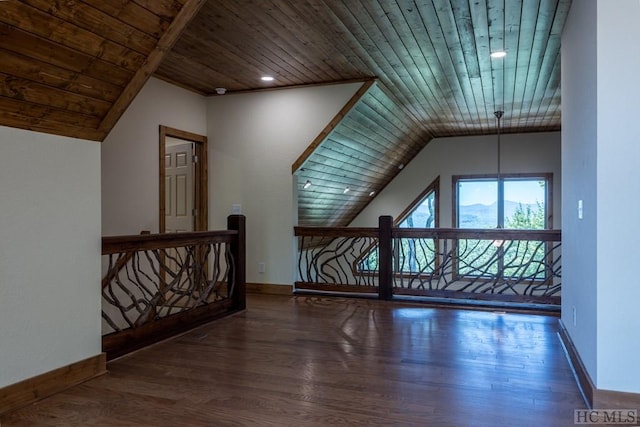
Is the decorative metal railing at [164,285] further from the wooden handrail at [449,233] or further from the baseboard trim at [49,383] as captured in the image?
the wooden handrail at [449,233]

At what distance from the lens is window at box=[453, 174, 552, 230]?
328 inches

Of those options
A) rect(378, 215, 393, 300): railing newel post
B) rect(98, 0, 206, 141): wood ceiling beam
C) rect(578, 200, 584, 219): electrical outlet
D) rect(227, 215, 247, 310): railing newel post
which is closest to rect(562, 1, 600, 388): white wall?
rect(578, 200, 584, 219): electrical outlet

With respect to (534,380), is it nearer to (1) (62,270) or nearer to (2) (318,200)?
(1) (62,270)

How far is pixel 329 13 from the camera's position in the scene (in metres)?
3.54

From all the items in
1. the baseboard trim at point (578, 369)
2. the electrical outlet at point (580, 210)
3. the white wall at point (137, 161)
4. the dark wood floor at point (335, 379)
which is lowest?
the dark wood floor at point (335, 379)

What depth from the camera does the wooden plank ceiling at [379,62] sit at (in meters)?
3.52

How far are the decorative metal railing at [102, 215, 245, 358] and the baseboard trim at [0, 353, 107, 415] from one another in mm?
275

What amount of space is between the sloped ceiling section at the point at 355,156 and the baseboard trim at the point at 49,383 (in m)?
3.32

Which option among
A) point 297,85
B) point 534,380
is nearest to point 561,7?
point 534,380

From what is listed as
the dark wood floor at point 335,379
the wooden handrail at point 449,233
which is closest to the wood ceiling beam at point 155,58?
the dark wood floor at point 335,379
